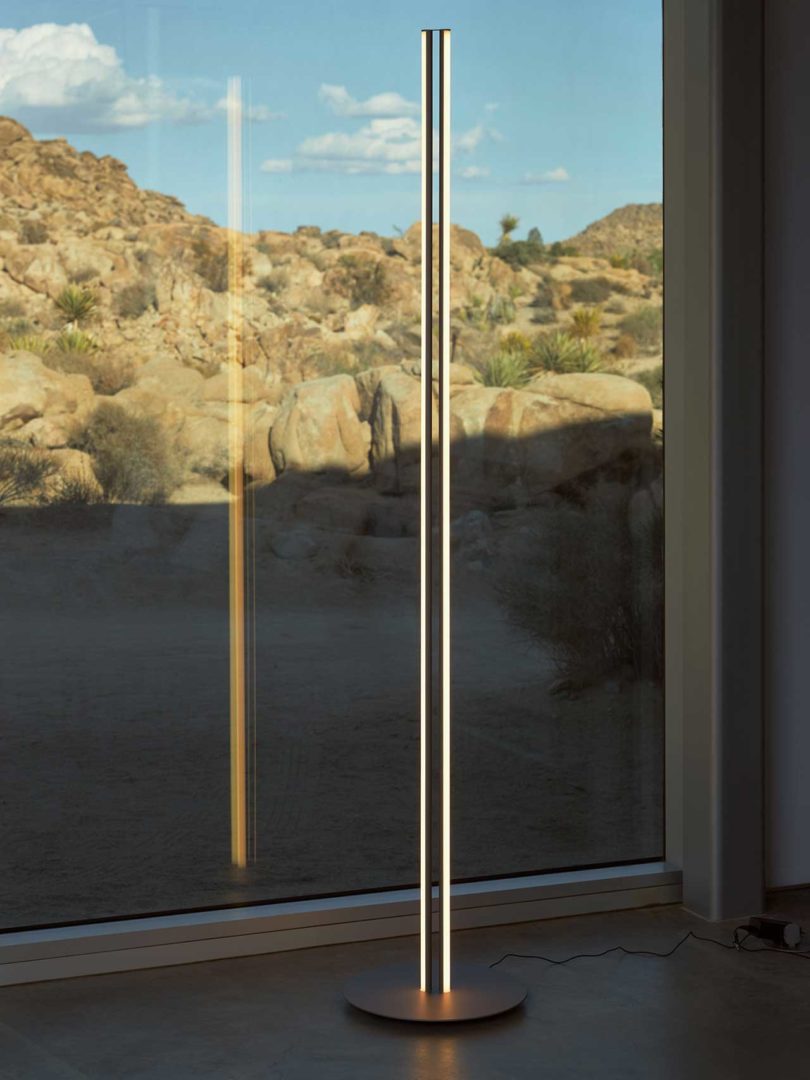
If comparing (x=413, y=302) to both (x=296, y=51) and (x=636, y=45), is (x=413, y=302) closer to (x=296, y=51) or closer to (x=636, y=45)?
(x=296, y=51)

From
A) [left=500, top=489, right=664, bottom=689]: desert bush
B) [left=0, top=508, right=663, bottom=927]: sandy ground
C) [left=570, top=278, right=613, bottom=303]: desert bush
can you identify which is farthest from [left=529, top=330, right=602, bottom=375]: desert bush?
[left=0, top=508, right=663, bottom=927]: sandy ground

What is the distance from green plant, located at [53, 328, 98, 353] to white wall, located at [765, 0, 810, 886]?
69.9 inches

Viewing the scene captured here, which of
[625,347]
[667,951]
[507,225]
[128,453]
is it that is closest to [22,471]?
[128,453]

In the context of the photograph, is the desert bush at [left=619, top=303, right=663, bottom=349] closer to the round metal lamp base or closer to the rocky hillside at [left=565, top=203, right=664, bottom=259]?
the rocky hillside at [left=565, top=203, right=664, bottom=259]

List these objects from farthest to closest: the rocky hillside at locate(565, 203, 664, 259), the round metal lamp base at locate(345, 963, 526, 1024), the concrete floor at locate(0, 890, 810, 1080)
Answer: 1. the rocky hillside at locate(565, 203, 664, 259)
2. the round metal lamp base at locate(345, 963, 526, 1024)
3. the concrete floor at locate(0, 890, 810, 1080)

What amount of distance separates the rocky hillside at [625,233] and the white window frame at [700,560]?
35 mm

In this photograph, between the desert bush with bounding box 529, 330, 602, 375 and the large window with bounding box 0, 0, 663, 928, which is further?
the desert bush with bounding box 529, 330, 602, 375

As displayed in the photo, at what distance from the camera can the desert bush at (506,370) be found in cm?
365

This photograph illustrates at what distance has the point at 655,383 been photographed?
3812 mm

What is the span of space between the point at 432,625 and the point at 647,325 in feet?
4.38

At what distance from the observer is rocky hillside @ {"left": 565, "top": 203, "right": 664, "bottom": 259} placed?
372 cm

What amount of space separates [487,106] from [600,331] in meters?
0.67

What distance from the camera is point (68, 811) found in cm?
329

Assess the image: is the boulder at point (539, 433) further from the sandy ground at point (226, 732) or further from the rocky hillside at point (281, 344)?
the sandy ground at point (226, 732)
